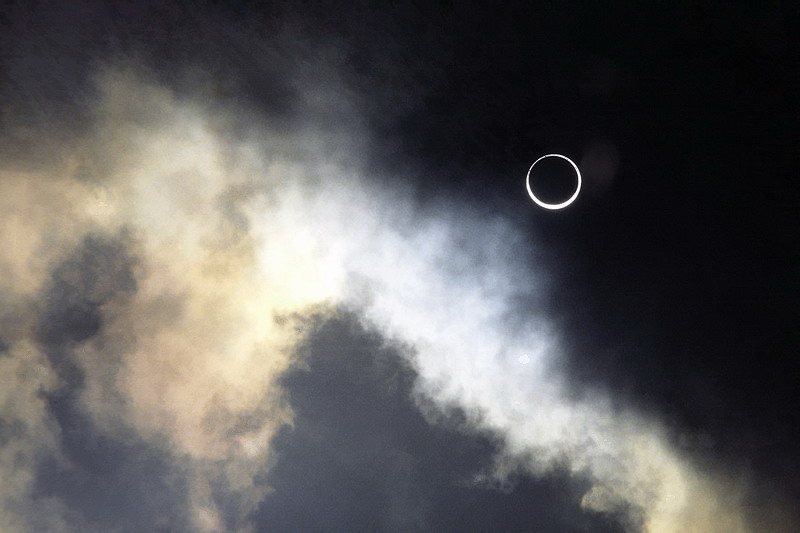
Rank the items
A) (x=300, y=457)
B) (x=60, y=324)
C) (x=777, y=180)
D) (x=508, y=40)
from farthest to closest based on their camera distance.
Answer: (x=300, y=457), (x=60, y=324), (x=777, y=180), (x=508, y=40)

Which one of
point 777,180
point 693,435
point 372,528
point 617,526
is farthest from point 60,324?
point 777,180

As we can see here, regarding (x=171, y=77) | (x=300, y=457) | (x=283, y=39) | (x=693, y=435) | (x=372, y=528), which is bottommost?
(x=372, y=528)

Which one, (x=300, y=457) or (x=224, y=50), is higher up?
(x=224, y=50)

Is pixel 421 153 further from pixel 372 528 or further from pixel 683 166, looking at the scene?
pixel 372 528

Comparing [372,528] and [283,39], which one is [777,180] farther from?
[372,528]

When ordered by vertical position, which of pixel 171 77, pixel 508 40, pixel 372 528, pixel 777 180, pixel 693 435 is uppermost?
pixel 777 180

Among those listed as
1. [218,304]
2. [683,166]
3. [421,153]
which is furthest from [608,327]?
[218,304]

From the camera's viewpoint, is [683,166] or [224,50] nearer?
[224,50]

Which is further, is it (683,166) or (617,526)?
(617,526)

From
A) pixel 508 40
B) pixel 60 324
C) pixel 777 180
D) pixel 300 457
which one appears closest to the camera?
pixel 508 40
